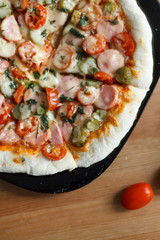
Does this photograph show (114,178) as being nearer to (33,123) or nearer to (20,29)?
(33,123)

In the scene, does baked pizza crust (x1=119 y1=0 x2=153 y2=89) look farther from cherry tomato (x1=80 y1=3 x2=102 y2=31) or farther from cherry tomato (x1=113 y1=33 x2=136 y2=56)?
cherry tomato (x1=80 y1=3 x2=102 y2=31)

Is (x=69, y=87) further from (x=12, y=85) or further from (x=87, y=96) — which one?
(x=12, y=85)

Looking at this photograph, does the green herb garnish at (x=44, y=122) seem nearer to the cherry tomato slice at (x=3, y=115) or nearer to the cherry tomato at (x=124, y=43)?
the cherry tomato slice at (x=3, y=115)

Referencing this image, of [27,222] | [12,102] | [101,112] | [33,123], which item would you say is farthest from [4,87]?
[27,222]

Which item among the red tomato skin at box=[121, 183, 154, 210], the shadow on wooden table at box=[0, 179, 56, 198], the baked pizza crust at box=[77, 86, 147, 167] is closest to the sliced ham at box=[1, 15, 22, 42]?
the baked pizza crust at box=[77, 86, 147, 167]

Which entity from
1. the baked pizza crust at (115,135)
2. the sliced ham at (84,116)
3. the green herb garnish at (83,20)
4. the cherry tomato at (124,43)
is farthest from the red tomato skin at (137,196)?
the green herb garnish at (83,20)

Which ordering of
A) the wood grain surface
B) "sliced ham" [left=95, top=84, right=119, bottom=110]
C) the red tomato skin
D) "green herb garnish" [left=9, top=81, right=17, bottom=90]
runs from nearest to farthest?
"sliced ham" [left=95, top=84, right=119, bottom=110] → "green herb garnish" [left=9, top=81, right=17, bottom=90] → the red tomato skin → the wood grain surface
